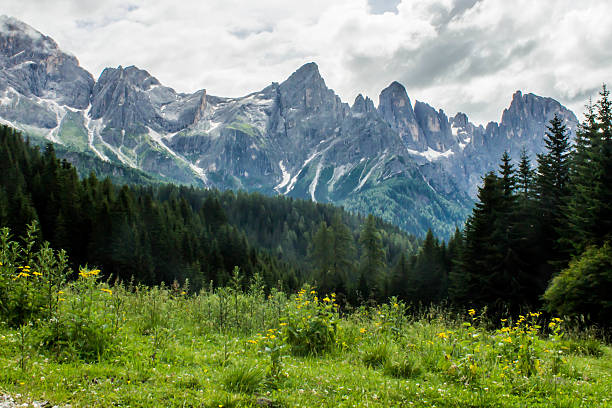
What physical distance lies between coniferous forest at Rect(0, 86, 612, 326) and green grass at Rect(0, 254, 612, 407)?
171 inches

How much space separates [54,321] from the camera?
261 inches

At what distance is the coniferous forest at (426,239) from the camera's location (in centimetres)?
2322

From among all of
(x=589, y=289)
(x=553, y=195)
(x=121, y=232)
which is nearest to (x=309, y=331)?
(x=589, y=289)

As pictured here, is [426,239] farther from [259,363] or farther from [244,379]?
[244,379]

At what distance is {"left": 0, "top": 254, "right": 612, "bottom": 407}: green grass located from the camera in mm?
5305

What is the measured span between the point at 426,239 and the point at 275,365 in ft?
189

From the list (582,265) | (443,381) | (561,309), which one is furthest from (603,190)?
(443,381)

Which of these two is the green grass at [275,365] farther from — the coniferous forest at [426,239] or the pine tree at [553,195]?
the pine tree at [553,195]

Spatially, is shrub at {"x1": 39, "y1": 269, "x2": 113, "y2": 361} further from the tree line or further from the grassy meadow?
the tree line

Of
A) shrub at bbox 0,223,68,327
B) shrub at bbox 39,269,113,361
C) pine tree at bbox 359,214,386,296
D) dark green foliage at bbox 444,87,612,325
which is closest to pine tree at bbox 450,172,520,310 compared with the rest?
dark green foliage at bbox 444,87,612,325

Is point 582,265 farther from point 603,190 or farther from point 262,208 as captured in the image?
point 262,208

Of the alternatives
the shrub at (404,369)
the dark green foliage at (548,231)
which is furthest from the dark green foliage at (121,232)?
the shrub at (404,369)

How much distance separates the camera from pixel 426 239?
59.8m

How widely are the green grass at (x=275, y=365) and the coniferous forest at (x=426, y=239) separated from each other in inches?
171
